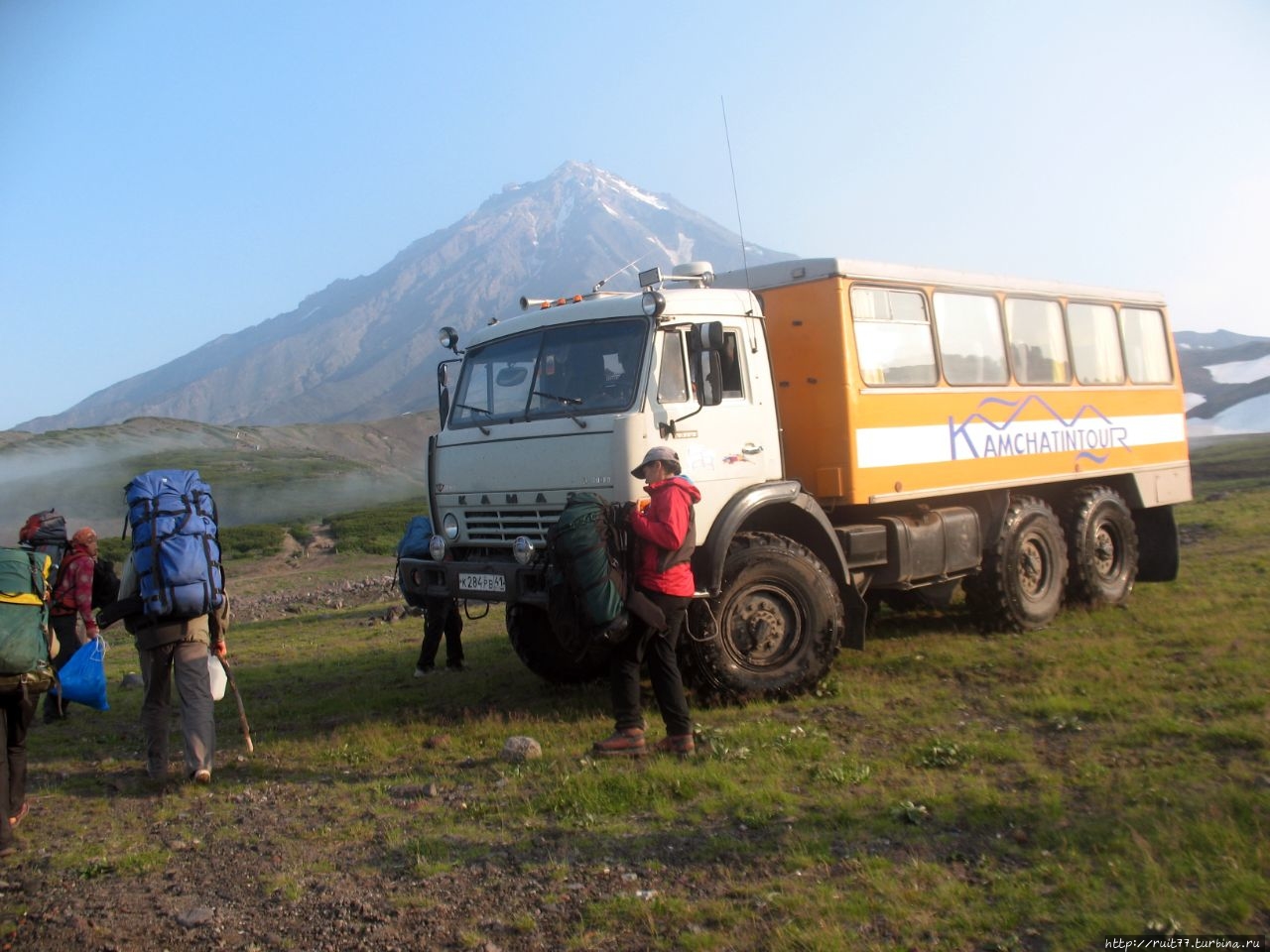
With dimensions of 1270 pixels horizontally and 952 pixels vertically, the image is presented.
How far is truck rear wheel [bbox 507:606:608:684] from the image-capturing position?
9062 millimetres

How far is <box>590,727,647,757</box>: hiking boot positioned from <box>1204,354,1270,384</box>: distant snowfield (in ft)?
337

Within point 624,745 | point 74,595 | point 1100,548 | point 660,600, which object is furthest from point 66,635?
point 1100,548

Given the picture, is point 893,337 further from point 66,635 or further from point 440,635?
point 66,635

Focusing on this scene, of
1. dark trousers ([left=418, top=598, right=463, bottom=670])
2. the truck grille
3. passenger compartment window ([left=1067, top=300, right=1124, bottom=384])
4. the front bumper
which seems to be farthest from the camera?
passenger compartment window ([left=1067, top=300, right=1124, bottom=384])

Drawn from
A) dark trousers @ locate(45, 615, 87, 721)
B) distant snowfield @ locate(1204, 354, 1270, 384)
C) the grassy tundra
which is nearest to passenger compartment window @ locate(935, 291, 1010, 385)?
the grassy tundra

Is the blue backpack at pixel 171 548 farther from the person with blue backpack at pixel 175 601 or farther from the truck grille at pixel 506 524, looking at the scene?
the truck grille at pixel 506 524

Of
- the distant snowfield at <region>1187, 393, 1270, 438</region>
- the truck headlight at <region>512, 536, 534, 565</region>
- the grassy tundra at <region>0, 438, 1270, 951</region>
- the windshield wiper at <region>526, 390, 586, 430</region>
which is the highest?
the windshield wiper at <region>526, 390, 586, 430</region>

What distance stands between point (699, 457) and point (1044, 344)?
17.1 ft

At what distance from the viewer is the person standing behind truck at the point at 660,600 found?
21.4 ft

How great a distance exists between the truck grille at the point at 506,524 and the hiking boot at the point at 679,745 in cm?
170

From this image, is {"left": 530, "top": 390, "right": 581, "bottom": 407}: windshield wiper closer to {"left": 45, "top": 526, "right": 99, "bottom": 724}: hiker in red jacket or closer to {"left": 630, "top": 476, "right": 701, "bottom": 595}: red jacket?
{"left": 630, "top": 476, "right": 701, "bottom": 595}: red jacket

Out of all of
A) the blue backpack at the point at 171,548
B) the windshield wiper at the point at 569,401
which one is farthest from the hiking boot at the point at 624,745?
the blue backpack at the point at 171,548

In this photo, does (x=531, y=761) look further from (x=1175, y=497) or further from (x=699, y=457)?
(x=1175, y=497)

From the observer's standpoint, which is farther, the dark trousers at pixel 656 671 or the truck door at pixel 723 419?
the truck door at pixel 723 419
